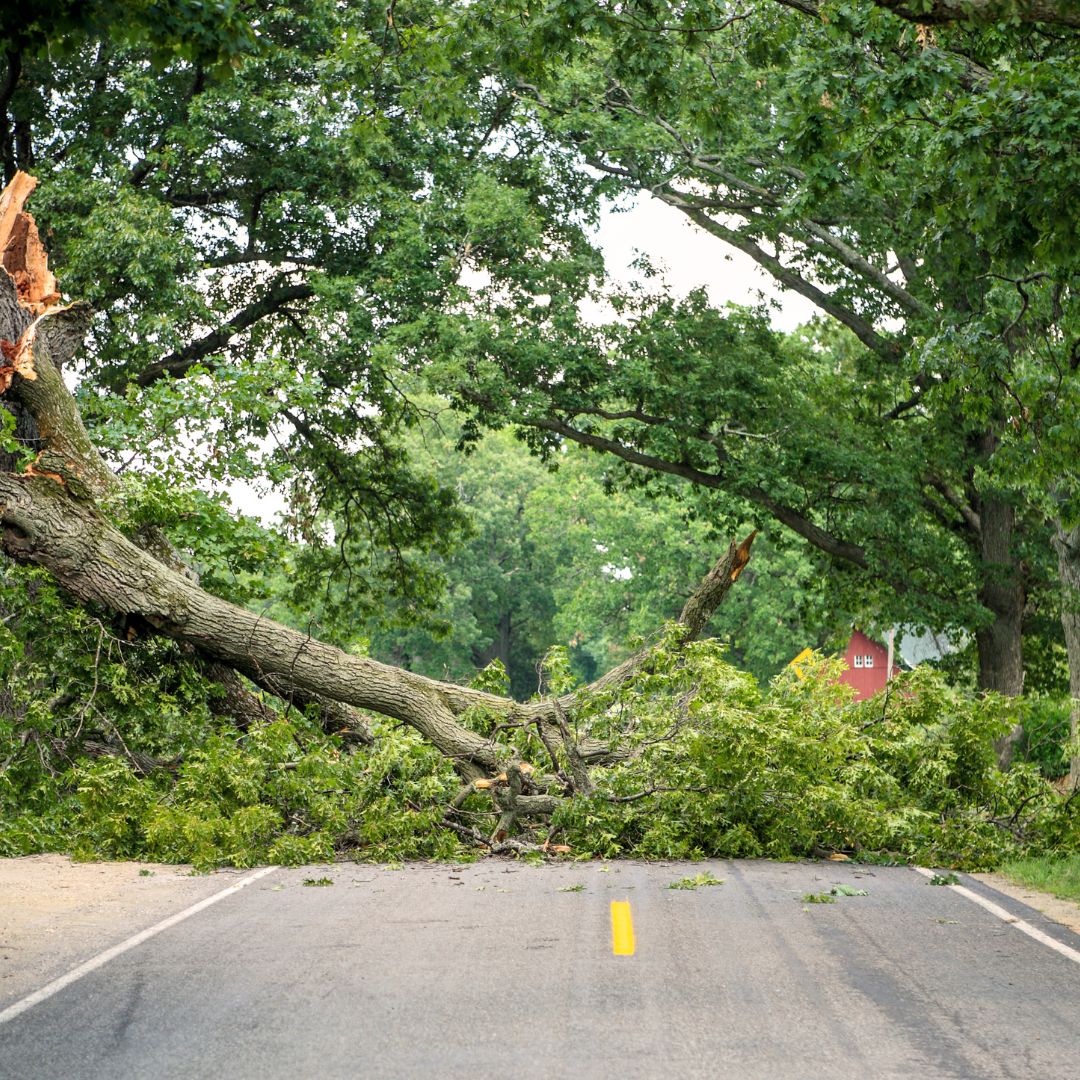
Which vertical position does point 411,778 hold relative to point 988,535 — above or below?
below

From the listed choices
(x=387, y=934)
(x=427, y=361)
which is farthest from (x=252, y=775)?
(x=427, y=361)

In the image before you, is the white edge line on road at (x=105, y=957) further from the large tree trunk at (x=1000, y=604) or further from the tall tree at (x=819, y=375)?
the large tree trunk at (x=1000, y=604)

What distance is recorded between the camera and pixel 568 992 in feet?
21.7

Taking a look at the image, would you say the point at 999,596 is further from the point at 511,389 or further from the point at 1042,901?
the point at 1042,901

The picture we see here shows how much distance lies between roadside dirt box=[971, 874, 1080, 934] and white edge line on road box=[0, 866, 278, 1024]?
5.80 metres

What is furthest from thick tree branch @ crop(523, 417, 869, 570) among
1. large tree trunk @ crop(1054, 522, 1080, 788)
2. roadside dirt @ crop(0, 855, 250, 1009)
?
roadside dirt @ crop(0, 855, 250, 1009)

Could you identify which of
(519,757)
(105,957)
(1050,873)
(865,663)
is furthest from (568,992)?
(865,663)

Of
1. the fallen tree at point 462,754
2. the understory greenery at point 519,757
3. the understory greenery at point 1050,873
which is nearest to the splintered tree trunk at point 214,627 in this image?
the fallen tree at point 462,754

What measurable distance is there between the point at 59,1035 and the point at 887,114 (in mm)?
8581

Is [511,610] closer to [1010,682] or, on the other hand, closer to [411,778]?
[1010,682]

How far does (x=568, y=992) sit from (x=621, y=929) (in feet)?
6.14

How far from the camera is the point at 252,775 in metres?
12.8

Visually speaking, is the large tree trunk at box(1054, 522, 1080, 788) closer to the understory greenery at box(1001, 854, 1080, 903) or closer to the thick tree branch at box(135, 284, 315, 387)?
the understory greenery at box(1001, 854, 1080, 903)

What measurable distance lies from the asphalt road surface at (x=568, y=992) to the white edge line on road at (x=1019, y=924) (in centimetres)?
6
